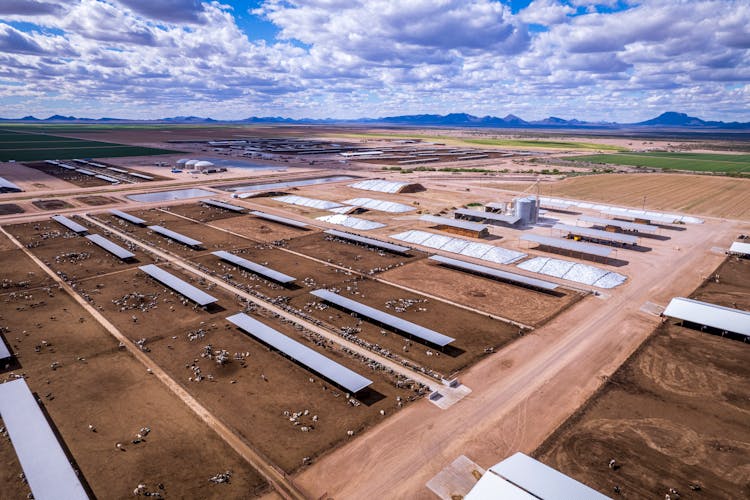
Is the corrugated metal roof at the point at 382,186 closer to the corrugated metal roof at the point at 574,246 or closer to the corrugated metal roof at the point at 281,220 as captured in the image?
the corrugated metal roof at the point at 281,220

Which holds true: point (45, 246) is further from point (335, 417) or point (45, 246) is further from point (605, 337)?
point (605, 337)

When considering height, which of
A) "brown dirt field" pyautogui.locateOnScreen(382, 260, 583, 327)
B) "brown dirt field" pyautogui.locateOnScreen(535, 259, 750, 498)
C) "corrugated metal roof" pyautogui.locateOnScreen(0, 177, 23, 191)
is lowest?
"brown dirt field" pyautogui.locateOnScreen(535, 259, 750, 498)

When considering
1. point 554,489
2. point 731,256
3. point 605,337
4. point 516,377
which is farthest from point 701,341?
point 731,256

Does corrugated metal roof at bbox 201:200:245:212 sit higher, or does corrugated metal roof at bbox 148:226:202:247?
corrugated metal roof at bbox 201:200:245:212

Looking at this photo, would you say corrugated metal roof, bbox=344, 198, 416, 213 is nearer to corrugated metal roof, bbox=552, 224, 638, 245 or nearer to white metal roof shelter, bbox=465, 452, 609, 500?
corrugated metal roof, bbox=552, 224, 638, 245

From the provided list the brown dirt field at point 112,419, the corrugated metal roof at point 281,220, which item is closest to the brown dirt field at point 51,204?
the corrugated metal roof at point 281,220

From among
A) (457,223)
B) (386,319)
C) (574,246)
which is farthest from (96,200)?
(574,246)

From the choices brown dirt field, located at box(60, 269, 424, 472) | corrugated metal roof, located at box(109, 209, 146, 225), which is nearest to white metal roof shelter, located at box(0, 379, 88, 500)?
brown dirt field, located at box(60, 269, 424, 472)
